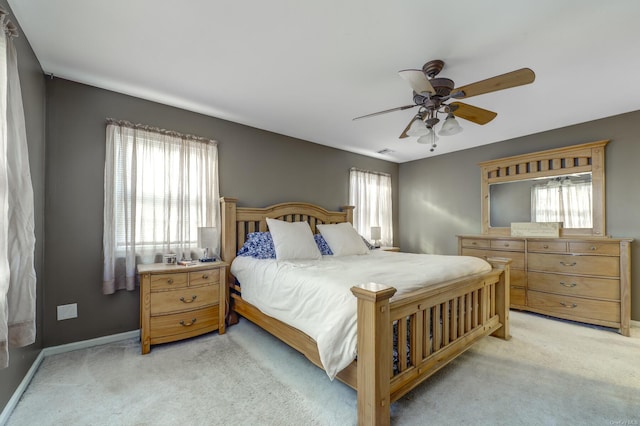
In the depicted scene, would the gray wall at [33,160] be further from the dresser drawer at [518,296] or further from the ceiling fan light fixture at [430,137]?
the dresser drawer at [518,296]

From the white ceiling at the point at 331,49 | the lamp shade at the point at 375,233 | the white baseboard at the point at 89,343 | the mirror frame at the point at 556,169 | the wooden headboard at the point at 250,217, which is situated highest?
the white ceiling at the point at 331,49

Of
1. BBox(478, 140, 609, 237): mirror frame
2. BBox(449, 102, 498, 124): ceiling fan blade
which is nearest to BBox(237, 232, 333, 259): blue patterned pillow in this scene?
BBox(449, 102, 498, 124): ceiling fan blade

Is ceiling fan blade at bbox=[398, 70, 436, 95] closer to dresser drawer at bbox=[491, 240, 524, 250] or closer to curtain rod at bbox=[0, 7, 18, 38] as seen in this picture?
curtain rod at bbox=[0, 7, 18, 38]

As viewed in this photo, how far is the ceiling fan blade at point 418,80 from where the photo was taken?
1763mm

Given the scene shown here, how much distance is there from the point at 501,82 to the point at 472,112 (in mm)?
489

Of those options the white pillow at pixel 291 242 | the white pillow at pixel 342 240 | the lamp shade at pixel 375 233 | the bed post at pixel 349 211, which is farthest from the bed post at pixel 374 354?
the lamp shade at pixel 375 233

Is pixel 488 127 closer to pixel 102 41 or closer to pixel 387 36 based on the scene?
pixel 387 36

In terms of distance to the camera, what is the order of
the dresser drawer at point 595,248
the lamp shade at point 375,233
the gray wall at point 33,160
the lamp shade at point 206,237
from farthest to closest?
the lamp shade at point 375,233 < the dresser drawer at point 595,248 < the lamp shade at point 206,237 < the gray wall at point 33,160

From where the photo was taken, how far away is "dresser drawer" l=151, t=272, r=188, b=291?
8.19ft

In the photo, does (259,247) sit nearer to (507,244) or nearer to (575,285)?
(507,244)

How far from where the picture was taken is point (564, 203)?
144 inches

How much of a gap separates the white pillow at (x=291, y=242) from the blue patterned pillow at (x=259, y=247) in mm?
97

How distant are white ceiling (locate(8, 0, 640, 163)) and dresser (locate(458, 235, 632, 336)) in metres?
1.56

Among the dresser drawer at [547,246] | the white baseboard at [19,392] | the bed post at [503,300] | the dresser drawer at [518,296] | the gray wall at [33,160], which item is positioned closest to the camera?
the white baseboard at [19,392]
